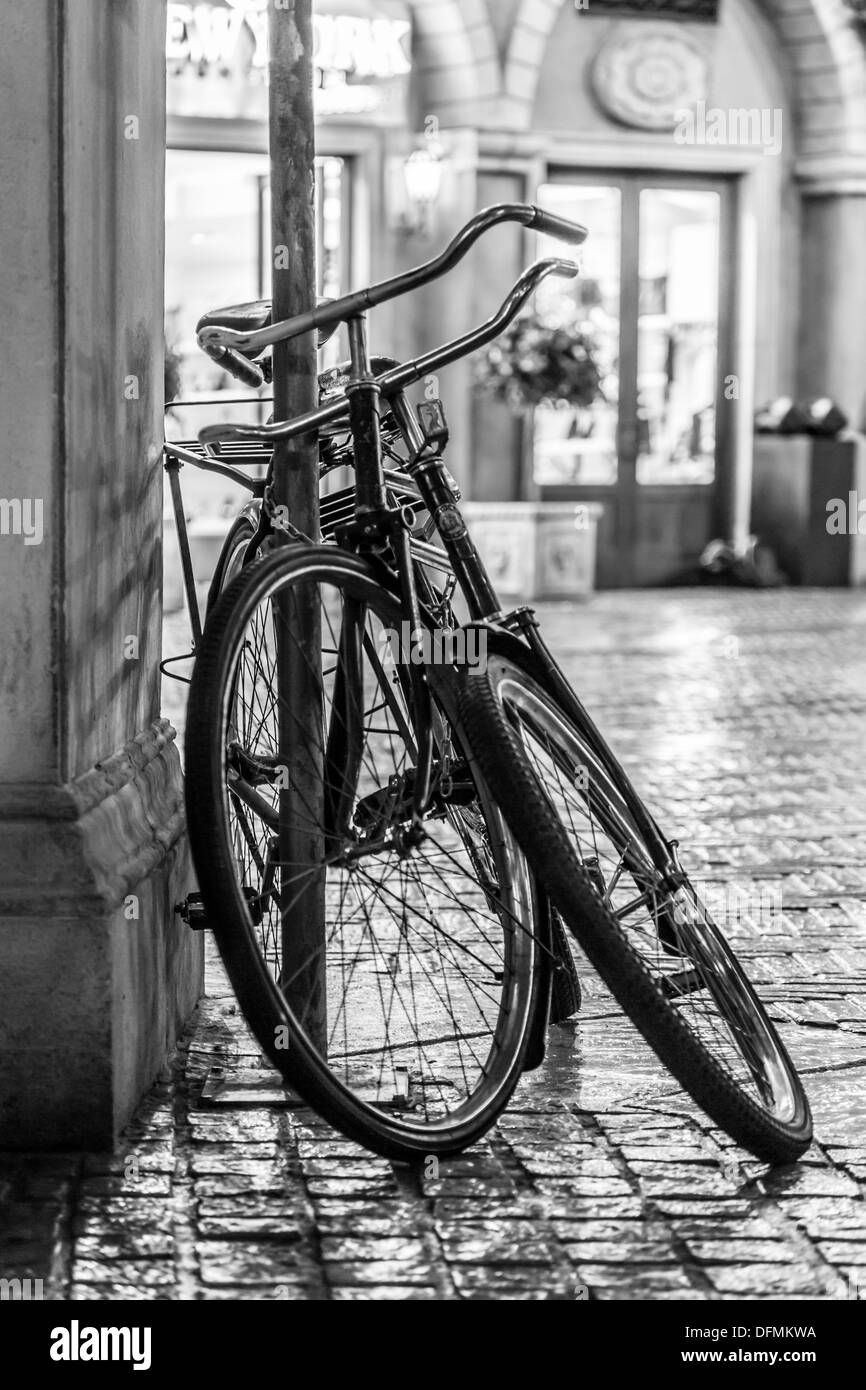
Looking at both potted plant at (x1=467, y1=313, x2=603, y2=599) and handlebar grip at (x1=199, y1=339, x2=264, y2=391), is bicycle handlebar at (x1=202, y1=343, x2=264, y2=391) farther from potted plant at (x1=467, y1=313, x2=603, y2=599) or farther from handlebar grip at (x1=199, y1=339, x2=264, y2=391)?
potted plant at (x1=467, y1=313, x2=603, y2=599)

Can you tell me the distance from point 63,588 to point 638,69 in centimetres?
1394

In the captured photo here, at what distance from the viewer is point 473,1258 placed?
104 inches

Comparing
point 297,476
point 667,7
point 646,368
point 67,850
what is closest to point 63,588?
point 67,850

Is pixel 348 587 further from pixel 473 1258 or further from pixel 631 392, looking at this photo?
pixel 631 392

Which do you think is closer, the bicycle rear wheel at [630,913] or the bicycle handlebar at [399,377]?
the bicycle rear wheel at [630,913]

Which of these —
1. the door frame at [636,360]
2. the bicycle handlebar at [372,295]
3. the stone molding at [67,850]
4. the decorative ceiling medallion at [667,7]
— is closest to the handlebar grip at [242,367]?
the bicycle handlebar at [372,295]

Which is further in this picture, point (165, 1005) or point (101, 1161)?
point (165, 1005)

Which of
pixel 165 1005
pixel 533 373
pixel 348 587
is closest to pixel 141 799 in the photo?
pixel 165 1005

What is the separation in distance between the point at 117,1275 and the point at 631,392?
47.3ft

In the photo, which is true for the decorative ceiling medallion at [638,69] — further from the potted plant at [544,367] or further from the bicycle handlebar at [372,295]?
the bicycle handlebar at [372,295]

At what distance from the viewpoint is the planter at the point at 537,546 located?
14562mm

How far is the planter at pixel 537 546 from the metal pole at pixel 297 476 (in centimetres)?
1113

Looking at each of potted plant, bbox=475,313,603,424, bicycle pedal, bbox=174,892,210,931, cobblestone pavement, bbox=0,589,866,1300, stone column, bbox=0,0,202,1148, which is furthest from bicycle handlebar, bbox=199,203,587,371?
potted plant, bbox=475,313,603,424

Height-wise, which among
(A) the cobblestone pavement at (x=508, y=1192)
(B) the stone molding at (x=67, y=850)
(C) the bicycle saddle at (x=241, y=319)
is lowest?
(A) the cobblestone pavement at (x=508, y=1192)
